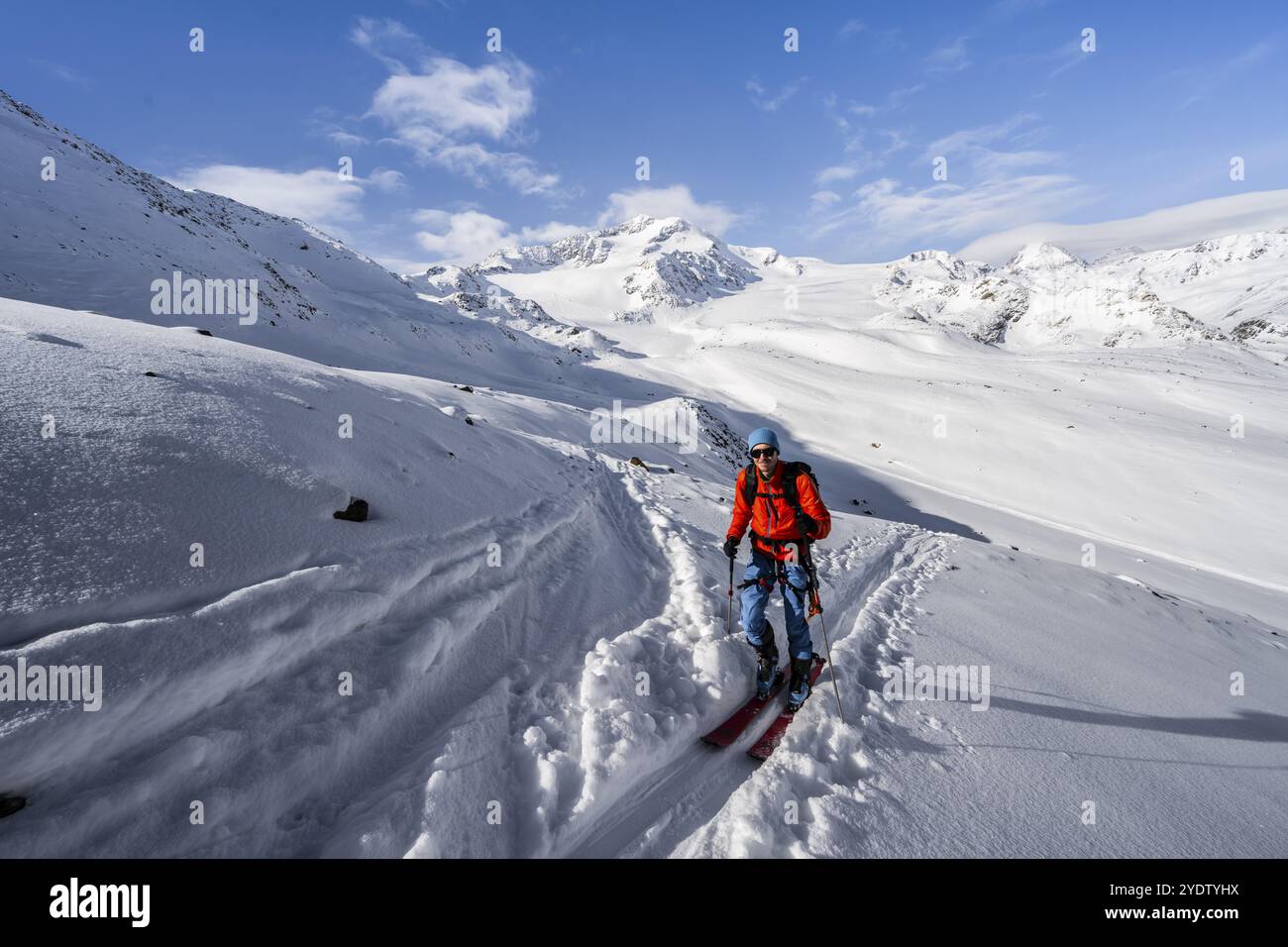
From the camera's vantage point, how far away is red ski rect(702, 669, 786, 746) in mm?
4559

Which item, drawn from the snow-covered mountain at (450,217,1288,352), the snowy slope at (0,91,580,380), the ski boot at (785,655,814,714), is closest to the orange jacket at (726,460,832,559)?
the ski boot at (785,655,814,714)

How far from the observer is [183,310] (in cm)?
2305

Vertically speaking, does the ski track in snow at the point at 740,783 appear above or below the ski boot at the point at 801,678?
below

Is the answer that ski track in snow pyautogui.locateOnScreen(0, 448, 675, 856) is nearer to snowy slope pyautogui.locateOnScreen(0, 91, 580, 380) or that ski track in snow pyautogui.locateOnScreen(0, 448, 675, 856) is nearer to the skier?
the skier

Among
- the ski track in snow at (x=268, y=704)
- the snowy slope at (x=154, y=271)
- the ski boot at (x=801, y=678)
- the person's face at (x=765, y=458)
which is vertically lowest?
the ski boot at (x=801, y=678)

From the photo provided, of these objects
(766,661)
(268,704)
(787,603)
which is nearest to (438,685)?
(268,704)

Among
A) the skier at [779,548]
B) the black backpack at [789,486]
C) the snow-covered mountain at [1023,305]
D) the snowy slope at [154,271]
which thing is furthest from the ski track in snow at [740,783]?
the snow-covered mountain at [1023,305]

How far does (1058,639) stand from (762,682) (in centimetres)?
542

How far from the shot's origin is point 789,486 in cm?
531

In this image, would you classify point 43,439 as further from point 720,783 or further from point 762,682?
point 762,682

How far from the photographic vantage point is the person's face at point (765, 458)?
523cm

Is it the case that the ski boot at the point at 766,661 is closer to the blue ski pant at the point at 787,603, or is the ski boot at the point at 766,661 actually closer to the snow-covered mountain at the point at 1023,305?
the blue ski pant at the point at 787,603

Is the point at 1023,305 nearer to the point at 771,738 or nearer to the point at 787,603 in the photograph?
the point at 787,603

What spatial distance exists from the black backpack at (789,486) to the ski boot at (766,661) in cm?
116
